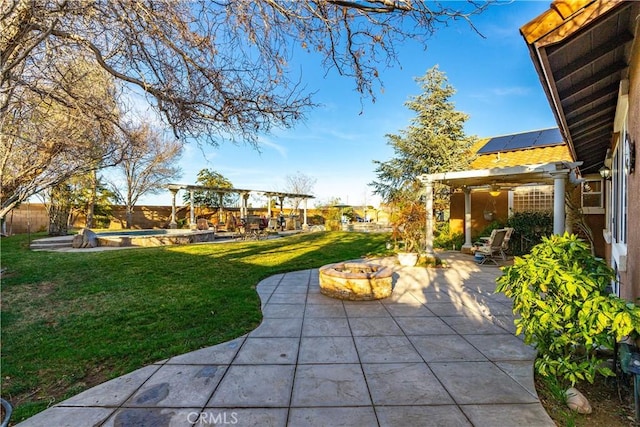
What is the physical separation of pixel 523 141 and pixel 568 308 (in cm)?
1420

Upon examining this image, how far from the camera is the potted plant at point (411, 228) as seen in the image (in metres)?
8.70

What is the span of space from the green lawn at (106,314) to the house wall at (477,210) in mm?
7478

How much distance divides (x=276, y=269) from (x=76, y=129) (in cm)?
492

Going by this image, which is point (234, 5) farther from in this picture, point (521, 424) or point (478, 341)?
point (478, 341)

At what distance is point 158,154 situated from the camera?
21219mm

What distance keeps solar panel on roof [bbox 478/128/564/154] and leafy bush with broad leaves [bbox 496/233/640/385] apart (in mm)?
12473

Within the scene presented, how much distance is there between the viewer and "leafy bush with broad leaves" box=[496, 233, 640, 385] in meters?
2.06

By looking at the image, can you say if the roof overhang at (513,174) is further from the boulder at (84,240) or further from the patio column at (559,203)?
the boulder at (84,240)

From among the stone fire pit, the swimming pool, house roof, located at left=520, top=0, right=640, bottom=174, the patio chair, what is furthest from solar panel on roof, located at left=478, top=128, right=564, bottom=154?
the swimming pool

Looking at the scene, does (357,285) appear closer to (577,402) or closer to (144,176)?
(577,402)

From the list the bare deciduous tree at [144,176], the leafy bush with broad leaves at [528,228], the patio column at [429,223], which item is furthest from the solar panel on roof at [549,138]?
the bare deciduous tree at [144,176]

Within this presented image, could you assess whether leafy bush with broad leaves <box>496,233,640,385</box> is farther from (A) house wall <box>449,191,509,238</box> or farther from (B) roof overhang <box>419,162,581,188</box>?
(A) house wall <box>449,191,509,238</box>

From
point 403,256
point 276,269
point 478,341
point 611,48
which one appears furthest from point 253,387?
point 403,256

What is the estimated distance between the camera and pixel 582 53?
280 cm
